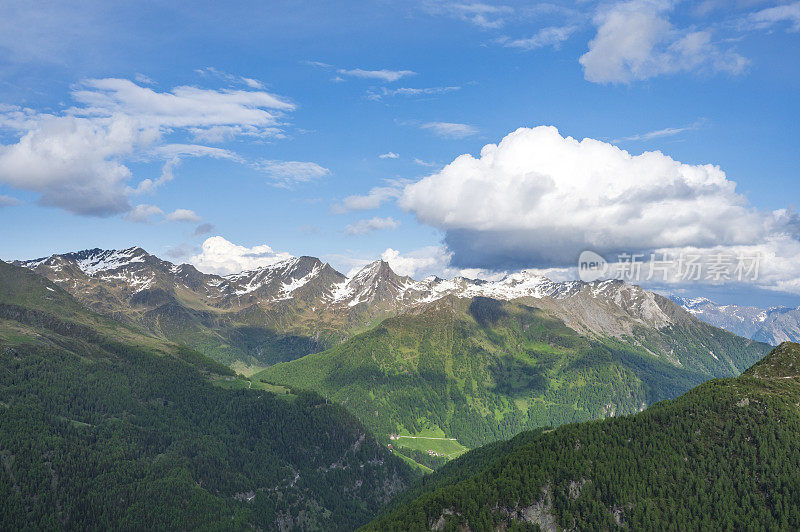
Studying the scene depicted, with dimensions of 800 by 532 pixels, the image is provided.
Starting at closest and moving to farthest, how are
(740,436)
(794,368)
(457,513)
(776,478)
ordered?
(776,478) → (740,436) → (457,513) → (794,368)

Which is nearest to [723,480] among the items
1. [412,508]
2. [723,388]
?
[723,388]

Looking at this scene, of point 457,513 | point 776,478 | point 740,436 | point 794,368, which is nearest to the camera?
point 776,478

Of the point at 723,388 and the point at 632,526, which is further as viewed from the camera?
Answer: the point at 723,388

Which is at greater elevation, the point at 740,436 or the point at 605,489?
the point at 740,436

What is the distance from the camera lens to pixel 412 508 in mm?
187500

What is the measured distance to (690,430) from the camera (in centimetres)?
16975

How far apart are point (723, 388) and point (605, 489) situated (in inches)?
2209

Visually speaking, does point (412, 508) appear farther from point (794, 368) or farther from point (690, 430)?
point (794, 368)

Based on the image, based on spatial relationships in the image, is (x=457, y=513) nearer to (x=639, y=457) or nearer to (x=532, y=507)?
(x=532, y=507)

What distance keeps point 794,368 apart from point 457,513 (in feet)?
424

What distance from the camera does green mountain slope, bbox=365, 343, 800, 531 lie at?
489 ft

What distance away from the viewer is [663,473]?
162m

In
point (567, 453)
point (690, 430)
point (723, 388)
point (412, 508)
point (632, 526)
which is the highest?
point (723, 388)

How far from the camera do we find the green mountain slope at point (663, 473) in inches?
5866
